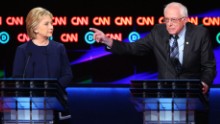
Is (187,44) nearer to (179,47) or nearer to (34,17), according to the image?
(179,47)

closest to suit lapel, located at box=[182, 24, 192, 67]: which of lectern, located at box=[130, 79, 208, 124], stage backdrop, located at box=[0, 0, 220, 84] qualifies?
lectern, located at box=[130, 79, 208, 124]

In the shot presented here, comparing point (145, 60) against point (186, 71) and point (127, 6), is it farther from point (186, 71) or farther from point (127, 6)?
point (186, 71)

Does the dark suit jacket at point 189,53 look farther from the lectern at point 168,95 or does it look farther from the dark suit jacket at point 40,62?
the lectern at point 168,95

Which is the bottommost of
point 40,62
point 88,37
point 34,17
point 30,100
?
point 30,100

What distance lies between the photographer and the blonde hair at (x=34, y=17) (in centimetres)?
512

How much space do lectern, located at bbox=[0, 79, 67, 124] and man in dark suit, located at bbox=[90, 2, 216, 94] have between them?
0.81 m

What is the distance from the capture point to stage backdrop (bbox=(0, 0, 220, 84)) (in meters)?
11.4

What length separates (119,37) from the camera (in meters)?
11.4

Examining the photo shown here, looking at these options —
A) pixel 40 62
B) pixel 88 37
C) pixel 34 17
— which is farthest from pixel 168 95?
pixel 88 37

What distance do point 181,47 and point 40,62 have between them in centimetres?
97

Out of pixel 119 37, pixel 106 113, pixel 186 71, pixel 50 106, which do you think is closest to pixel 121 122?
pixel 106 113

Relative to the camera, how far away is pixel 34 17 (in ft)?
16.9

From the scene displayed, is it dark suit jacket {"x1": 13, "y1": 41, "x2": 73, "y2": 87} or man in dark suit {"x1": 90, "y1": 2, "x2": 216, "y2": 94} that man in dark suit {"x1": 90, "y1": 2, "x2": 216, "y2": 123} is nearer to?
man in dark suit {"x1": 90, "y1": 2, "x2": 216, "y2": 94}

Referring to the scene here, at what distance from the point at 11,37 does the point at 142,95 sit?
7.48m
